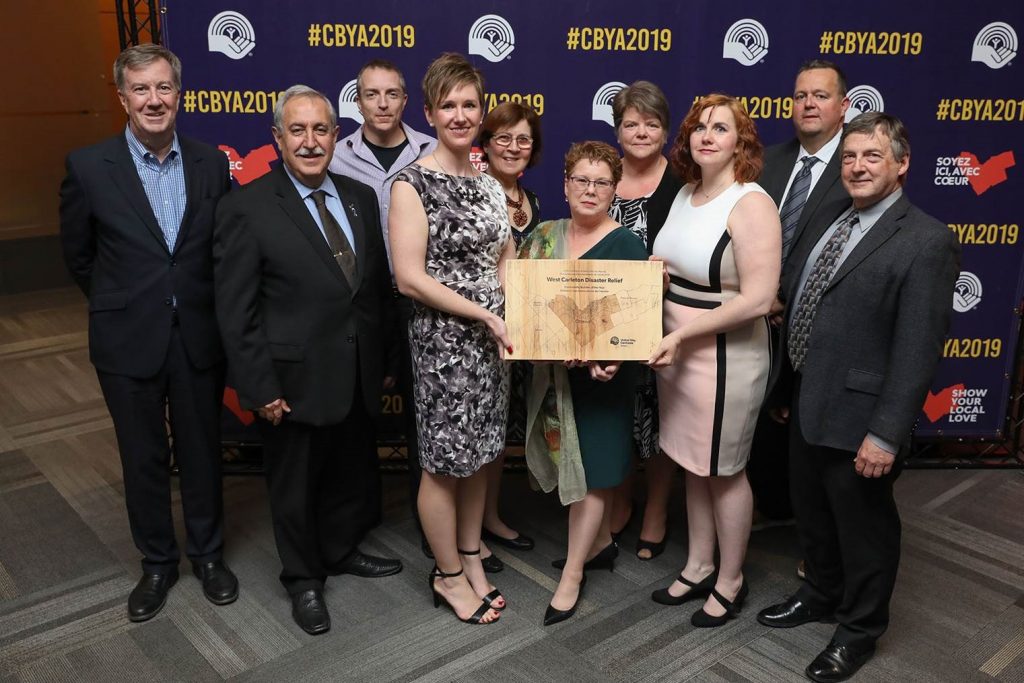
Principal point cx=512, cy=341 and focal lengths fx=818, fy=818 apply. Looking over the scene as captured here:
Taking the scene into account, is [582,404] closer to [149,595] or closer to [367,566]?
[367,566]

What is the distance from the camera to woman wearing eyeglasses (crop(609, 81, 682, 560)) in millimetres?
2896

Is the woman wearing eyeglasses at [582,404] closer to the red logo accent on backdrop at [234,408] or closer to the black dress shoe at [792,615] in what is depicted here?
the black dress shoe at [792,615]

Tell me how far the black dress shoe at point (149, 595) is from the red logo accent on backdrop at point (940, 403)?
360cm

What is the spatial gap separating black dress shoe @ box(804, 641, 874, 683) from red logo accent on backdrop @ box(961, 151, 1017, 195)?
7.90 feet

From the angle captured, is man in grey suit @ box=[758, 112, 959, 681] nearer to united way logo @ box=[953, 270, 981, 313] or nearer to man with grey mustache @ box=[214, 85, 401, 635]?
man with grey mustache @ box=[214, 85, 401, 635]

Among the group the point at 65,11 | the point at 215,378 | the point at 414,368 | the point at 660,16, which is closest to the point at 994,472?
the point at 660,16

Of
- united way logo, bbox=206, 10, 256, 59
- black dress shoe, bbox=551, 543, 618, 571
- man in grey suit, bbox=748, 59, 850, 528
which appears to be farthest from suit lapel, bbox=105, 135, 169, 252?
man in grey suit, bbox=748, 59, 850, 528

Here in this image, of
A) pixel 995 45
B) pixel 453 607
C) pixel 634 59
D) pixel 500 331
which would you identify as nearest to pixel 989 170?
pixel 995 45

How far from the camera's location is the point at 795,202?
3070 mm

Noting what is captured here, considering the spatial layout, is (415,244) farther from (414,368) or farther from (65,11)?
(65,11)

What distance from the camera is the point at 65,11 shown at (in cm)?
731

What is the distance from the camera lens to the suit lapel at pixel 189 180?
2.65 m

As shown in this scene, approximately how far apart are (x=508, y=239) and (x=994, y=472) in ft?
9.87

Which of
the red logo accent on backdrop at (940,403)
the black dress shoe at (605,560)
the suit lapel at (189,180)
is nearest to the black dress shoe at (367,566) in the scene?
the black dress shoe at (605,560)
